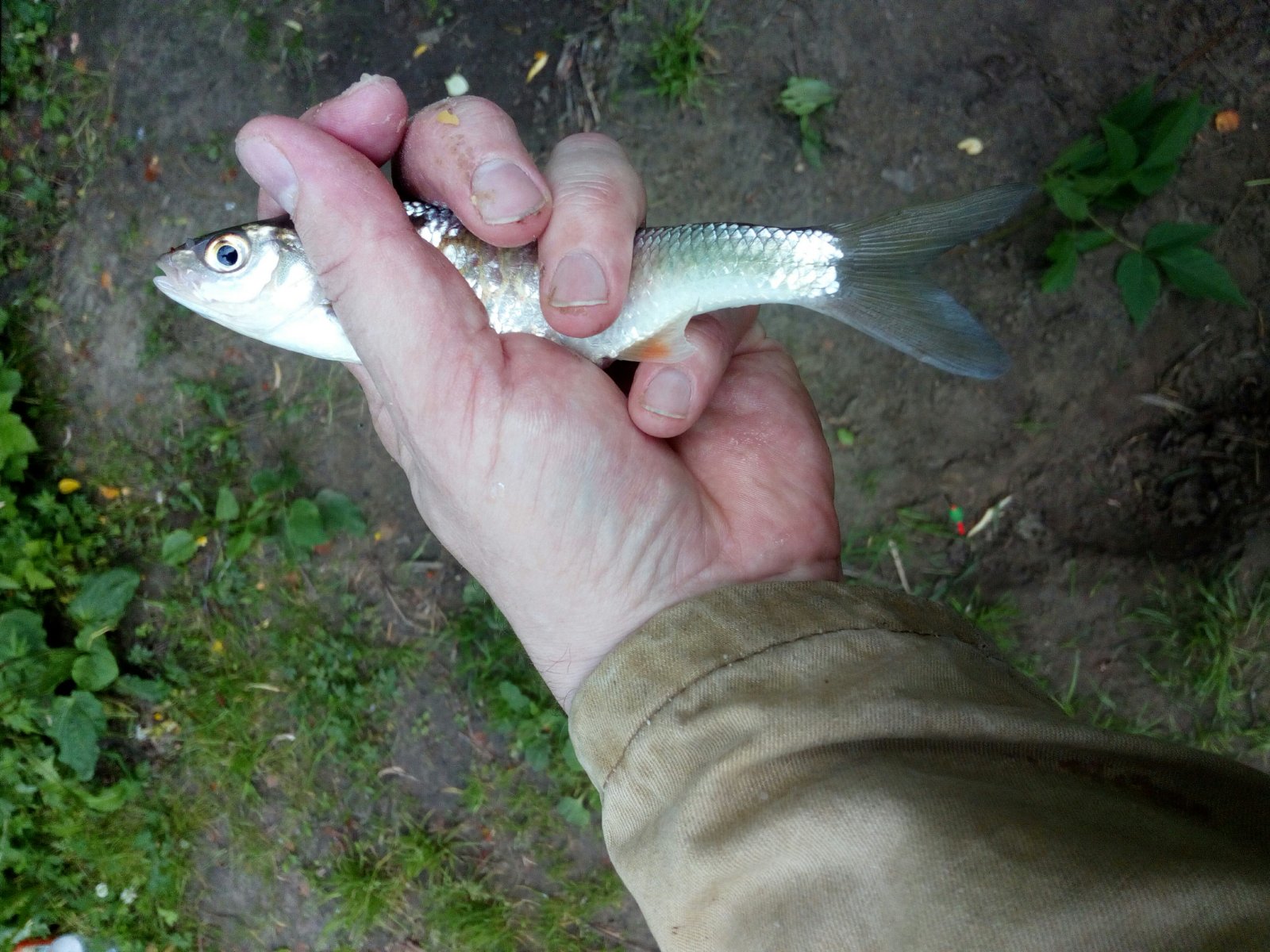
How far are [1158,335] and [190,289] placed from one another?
12.2ft

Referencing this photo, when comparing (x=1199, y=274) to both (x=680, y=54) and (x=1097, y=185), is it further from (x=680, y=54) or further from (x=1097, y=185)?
(x=680, y=54)

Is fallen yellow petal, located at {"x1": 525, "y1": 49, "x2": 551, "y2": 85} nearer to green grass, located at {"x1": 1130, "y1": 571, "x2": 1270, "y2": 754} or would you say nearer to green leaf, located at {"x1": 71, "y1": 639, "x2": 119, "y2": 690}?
green leaf, located at {"x1": 71, "y1": 639, "x2": 119, "y2": 690}

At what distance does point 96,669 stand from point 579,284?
3.13 metres

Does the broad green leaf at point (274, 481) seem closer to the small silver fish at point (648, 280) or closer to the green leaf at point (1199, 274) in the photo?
the small silver fish at point (648, 280)

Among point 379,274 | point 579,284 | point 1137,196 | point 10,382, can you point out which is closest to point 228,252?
point 379,274

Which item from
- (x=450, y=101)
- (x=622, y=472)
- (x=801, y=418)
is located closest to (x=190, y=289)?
(x=450, y=101)

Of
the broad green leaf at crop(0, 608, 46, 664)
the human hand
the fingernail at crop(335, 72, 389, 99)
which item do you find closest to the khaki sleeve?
the human hand

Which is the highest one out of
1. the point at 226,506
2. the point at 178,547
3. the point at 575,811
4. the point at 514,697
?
the point at 226,506

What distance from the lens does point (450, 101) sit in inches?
91.8

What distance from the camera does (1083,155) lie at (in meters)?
3.26

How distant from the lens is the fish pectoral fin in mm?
2289

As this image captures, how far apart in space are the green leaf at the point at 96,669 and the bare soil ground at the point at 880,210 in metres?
1.05

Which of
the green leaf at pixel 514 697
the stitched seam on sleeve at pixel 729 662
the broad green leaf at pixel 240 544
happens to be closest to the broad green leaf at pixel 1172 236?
the stitched seam on sleeve at pixel 729 662

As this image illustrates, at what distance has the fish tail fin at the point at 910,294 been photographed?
214 cm
